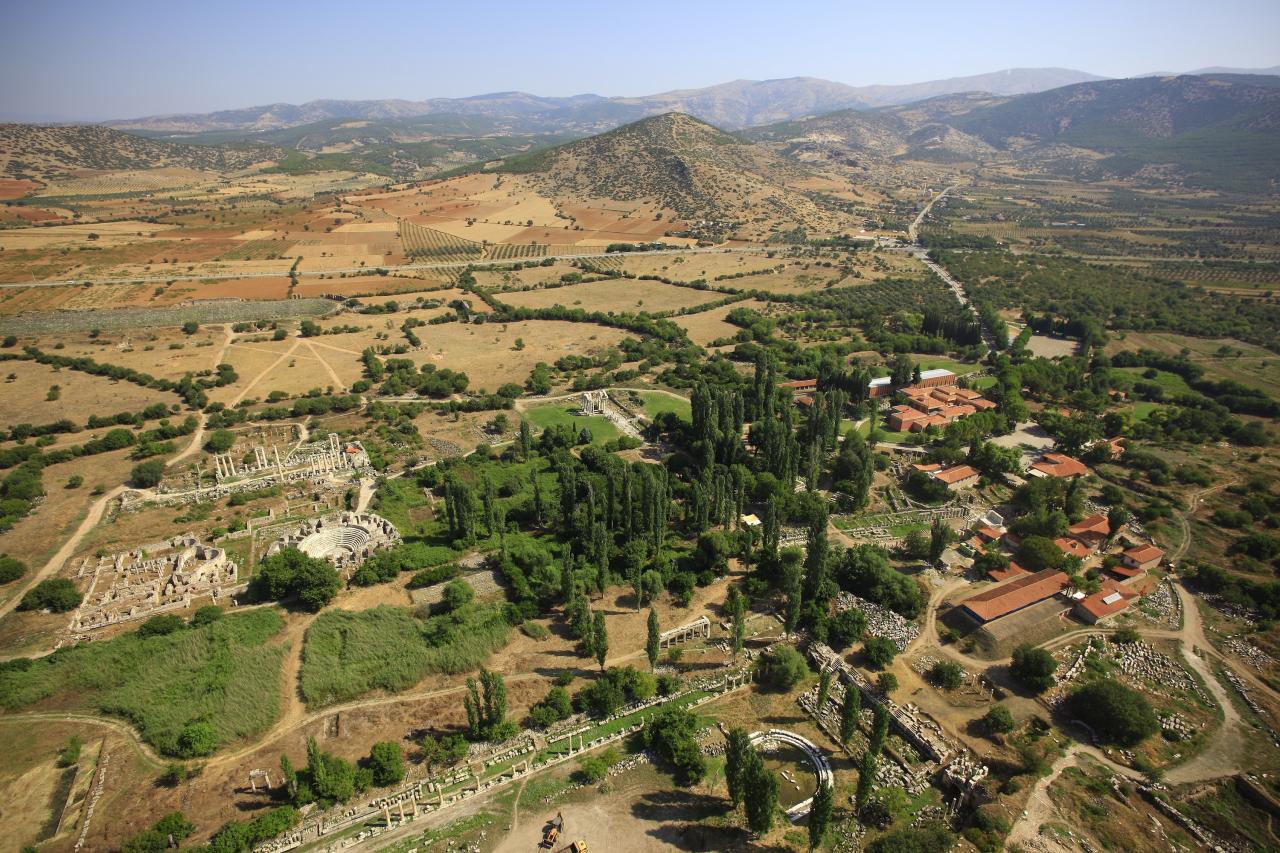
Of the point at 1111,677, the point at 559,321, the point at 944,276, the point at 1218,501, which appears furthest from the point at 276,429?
the point at 944,276

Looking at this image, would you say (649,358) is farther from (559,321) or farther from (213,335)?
(213,335)

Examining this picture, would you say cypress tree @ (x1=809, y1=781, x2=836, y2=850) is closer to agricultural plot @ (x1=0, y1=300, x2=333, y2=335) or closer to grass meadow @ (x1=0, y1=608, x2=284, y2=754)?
grass meadow @ (x1=0, y1=608, x2=284, y2=754)

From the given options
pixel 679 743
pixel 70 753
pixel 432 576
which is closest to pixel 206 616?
pixel 70 753

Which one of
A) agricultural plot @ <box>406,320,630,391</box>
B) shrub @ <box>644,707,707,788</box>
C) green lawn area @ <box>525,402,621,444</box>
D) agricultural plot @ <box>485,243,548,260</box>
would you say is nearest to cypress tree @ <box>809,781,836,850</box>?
shrub @ <box>644,707,707,788</box>

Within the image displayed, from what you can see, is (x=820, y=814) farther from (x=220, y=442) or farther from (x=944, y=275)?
(x=944, y=275)

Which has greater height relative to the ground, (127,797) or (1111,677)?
(127,797)
